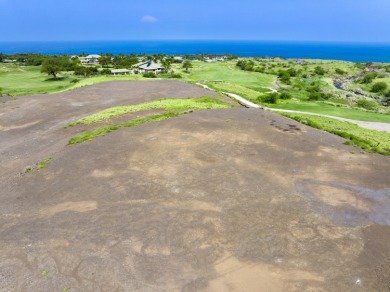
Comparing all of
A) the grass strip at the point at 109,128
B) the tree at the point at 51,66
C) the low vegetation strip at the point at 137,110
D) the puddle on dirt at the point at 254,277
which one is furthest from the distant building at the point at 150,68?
the puddle on dirt at the point at 254,277

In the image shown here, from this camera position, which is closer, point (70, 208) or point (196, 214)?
point (196, 214)

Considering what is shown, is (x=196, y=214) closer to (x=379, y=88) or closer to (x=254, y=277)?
(x=254, y=277)

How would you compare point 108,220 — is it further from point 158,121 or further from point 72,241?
point 158,121

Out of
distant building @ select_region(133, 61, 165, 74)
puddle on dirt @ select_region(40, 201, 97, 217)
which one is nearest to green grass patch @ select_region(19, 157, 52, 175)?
puddle on dirt @ select_region(40, 201, 97, 217)

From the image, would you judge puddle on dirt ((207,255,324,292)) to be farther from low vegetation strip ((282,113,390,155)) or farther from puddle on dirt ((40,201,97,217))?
low vegetation strip ((282,113,390,155))

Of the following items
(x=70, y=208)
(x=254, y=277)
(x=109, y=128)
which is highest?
(x=109, y=128)

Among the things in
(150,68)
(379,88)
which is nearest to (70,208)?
(379,88)
